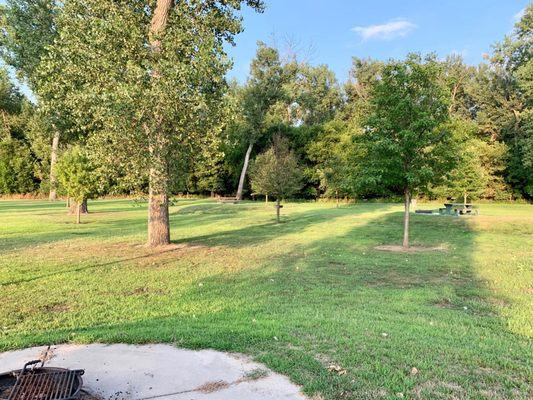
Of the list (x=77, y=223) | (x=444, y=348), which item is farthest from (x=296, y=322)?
(x=77, y=223)

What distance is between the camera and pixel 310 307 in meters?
5.96

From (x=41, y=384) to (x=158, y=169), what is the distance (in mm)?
7651

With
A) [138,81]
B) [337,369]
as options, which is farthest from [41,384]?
[138,81]

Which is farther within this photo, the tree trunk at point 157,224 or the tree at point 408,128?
the tree at point 408,128

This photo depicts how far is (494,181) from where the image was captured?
44.7 m

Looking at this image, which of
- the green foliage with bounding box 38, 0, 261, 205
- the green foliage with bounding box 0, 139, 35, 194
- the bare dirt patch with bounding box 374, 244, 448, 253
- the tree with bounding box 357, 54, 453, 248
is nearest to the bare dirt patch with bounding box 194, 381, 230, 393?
the green foliage with bounding box 38, 0, 261, 205

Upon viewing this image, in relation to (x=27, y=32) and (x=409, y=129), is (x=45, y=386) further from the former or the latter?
(x=27, y=32)

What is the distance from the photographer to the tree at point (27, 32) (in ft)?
54.1

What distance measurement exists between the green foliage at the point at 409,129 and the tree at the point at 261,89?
3312 cm

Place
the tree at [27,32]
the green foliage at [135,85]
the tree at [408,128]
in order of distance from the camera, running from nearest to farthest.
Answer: the green foliage at [135,85] → the tree at [408,128] → the tree at [27,32]

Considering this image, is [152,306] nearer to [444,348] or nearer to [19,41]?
[444,348]

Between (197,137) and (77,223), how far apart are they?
1114 cm

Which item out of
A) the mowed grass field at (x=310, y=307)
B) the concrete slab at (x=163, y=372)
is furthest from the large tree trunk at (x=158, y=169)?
the concrete slab at (x=163, y=372)

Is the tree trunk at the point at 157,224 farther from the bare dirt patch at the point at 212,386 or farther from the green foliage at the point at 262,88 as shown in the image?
the green foliage at the point at 262,88
